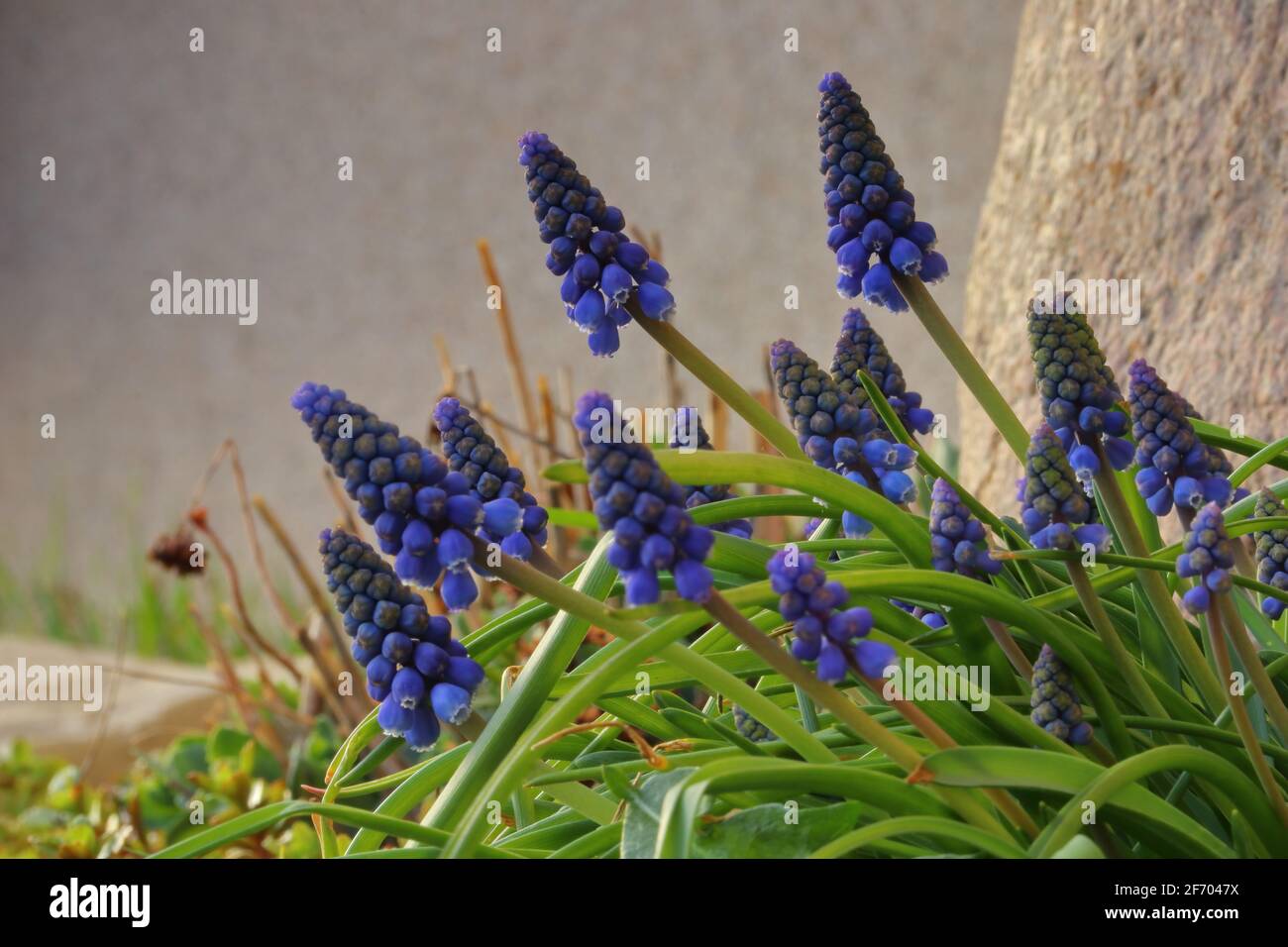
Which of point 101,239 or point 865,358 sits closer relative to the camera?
point 865,358

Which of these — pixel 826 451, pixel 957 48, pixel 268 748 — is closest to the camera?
pixel 826 451

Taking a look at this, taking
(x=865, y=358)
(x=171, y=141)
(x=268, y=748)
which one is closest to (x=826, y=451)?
(x=865, y=358)

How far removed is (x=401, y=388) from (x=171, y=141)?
210 centimetres

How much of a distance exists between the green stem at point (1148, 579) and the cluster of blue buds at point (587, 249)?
306mm

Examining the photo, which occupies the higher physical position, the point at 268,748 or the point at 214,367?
the point at 214,367

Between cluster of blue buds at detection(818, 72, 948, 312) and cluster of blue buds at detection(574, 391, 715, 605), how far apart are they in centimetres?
36

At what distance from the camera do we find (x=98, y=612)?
6.28 meters

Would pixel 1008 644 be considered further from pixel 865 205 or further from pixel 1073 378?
pixel 865 205

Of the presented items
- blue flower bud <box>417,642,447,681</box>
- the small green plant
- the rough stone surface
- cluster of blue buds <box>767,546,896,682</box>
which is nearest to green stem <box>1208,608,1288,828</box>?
the small green plant

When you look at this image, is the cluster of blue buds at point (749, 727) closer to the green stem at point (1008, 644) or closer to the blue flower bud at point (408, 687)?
the green stem at point (1008, 644)

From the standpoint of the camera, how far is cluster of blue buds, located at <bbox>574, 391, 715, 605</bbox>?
0.57 m

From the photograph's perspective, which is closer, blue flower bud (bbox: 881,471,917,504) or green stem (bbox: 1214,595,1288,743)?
green stem (bbox: 1214,595,1288,743)

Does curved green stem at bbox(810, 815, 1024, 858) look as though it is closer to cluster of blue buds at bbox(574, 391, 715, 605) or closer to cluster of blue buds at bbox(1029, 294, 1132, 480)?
cluster of blue buds at bbox(574, 391, 715, 605)
